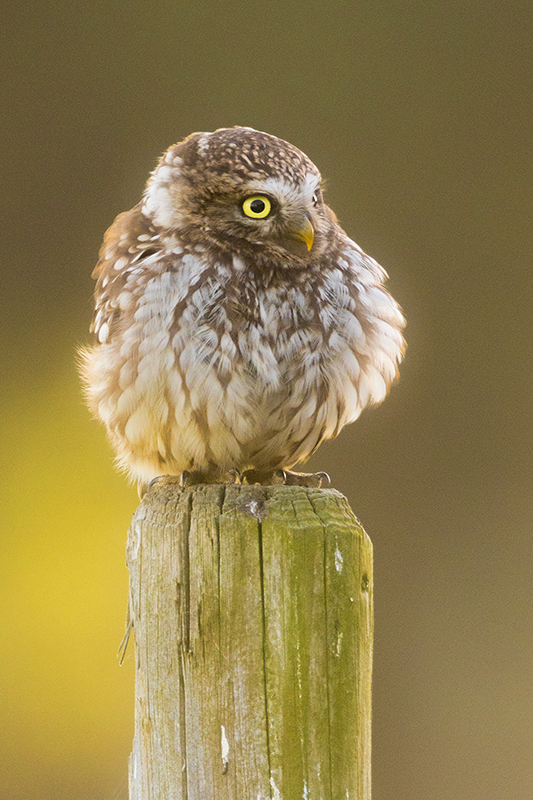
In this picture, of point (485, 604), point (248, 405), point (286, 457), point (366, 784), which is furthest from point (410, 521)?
point (366, 784)

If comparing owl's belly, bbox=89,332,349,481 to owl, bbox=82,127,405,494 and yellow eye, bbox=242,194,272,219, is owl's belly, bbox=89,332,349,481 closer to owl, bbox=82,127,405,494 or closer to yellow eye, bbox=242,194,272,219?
owl, bbox=82,127,405,494

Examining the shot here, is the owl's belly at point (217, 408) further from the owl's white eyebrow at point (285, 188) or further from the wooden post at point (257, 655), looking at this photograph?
the wooden post at point (257, 655)

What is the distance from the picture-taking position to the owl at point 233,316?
1.84 m

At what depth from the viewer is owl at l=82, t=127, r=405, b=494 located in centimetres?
184

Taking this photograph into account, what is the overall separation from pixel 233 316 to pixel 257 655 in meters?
0.84

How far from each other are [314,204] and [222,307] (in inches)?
11.8

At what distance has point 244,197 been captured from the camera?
1.81m

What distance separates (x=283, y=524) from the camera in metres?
1.29

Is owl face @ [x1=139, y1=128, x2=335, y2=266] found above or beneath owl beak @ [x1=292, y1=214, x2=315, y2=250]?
above

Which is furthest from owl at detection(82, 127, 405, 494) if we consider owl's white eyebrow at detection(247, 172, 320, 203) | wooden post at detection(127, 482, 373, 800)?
wooden post at detection(127, 482, 373, 800)

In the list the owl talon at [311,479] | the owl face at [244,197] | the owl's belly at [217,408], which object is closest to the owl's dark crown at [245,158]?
the owl face at [244,197]

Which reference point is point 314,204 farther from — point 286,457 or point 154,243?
point 286,457

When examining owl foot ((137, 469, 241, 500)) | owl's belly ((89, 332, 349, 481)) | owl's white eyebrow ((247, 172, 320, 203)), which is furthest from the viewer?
owl foot ((137, 469, 241, 500))

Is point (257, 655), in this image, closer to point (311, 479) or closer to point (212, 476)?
point (311, 479)
